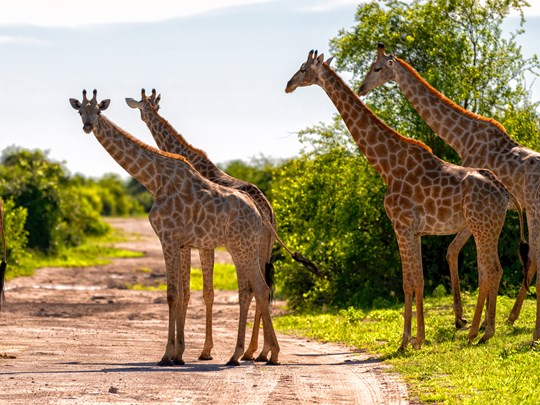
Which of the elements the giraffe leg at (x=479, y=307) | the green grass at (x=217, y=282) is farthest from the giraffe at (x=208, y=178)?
the green grass at (x=217, y=282)

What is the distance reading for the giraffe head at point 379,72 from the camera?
1609 centimetres

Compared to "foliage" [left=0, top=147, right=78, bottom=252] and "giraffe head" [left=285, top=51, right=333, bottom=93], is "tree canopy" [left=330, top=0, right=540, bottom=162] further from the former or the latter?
"foliage" [left=0, top=147, right=78, bottom=252]

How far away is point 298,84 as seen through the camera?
15633mm

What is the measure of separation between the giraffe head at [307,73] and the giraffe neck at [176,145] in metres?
1.58

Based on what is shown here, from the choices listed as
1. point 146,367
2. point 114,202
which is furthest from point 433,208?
point 114,202

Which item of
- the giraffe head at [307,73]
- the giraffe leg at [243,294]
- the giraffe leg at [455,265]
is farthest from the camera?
the giraffe leg at [455,265]

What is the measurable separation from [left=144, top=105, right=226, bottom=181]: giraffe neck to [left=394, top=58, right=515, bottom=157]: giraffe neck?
10.1 feet

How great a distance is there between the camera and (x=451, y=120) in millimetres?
16219

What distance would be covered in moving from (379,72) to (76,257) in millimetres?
25109

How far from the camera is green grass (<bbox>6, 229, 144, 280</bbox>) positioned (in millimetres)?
32000

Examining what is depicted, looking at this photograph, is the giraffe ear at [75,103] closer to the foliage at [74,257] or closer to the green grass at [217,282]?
the green grass at [217,282]

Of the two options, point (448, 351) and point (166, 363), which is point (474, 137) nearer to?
point (448, 351)

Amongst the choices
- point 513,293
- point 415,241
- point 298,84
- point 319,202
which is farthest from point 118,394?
point 319,202

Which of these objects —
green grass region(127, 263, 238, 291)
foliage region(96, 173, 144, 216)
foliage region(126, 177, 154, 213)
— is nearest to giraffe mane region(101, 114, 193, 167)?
green grass region(127, 263, 238, 291)
